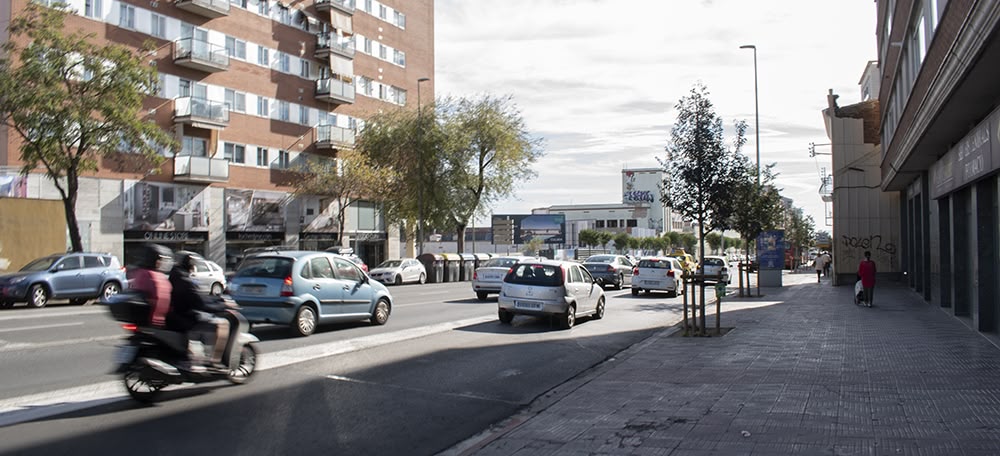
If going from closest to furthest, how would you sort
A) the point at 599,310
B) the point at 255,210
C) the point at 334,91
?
1. the point at 599,310
2. the point at 255,210
3. the point at 334,91

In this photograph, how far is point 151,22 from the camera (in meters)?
36.2

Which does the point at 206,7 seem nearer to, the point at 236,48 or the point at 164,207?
the point at 236,48

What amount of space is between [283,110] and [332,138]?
3.35 m

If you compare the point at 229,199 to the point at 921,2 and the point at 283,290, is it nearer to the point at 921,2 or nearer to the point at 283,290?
the point at 283,290

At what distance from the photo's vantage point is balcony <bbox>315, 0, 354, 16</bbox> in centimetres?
4722

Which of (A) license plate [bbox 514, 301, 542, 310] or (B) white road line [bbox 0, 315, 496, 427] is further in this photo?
(A) license plate [bbox 514, 301, 542, 310]

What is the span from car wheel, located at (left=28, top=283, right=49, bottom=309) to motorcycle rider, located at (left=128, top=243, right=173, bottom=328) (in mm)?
14938

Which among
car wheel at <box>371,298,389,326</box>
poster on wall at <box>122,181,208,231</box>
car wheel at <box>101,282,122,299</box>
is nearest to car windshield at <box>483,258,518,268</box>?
car wheel at <box>371,298,389,326</box>

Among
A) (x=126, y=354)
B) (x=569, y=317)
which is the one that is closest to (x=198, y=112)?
(x=569, y=317)

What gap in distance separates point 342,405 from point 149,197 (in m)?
31.8

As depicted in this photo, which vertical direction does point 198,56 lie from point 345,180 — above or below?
above

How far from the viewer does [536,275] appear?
16.8 metres

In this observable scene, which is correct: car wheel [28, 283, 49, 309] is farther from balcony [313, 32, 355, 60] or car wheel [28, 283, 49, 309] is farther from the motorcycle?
balcony [313, 32, 355, 60]

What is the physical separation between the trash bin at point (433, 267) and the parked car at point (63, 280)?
20.0 m
